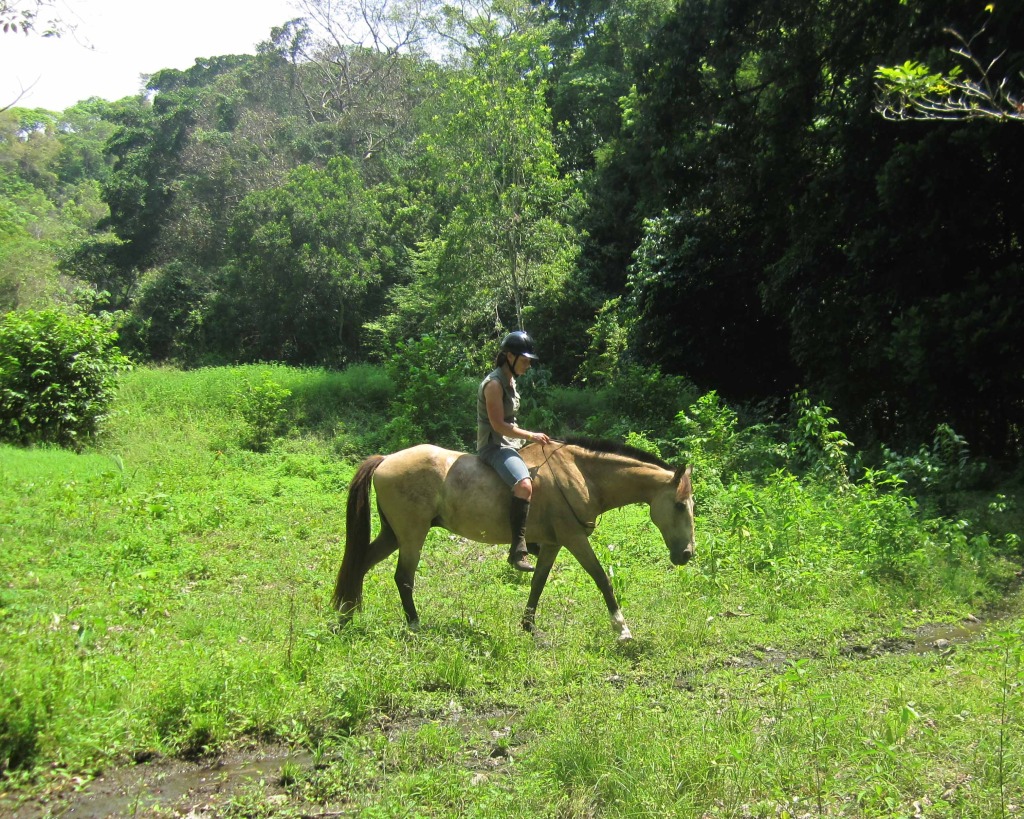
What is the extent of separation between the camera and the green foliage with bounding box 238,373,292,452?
15086 mm

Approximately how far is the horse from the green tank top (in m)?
0.20

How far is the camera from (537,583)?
6902mm

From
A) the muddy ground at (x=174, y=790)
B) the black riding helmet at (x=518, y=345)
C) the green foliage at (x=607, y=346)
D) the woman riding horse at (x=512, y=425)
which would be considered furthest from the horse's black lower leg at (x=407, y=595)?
the green foliage at (x=607, y=346)

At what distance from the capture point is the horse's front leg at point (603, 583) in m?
6.57

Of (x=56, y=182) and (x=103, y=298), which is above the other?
(x=56, y=182)

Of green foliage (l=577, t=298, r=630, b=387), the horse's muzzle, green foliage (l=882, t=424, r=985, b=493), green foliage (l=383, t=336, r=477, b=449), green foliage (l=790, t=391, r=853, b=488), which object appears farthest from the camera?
green foliage (l=577, t=298, r=630, b=387)

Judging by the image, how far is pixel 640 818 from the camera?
3.97 meters

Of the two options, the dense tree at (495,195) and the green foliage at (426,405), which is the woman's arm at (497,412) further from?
the dense tree at (495,195)

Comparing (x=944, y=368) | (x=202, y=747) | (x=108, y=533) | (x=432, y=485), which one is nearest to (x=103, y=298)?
(x=108, y=533)

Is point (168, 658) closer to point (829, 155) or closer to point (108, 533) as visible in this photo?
point (108, 533)

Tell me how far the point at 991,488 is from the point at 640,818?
30.7 feet

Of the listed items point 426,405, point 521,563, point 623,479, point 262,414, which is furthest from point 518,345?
point 262,414

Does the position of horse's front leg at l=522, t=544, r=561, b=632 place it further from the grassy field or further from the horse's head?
the horse's head

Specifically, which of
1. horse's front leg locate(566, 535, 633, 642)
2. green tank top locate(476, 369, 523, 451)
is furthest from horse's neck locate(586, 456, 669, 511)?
green tank top locate(476, 369, 523, 451)
